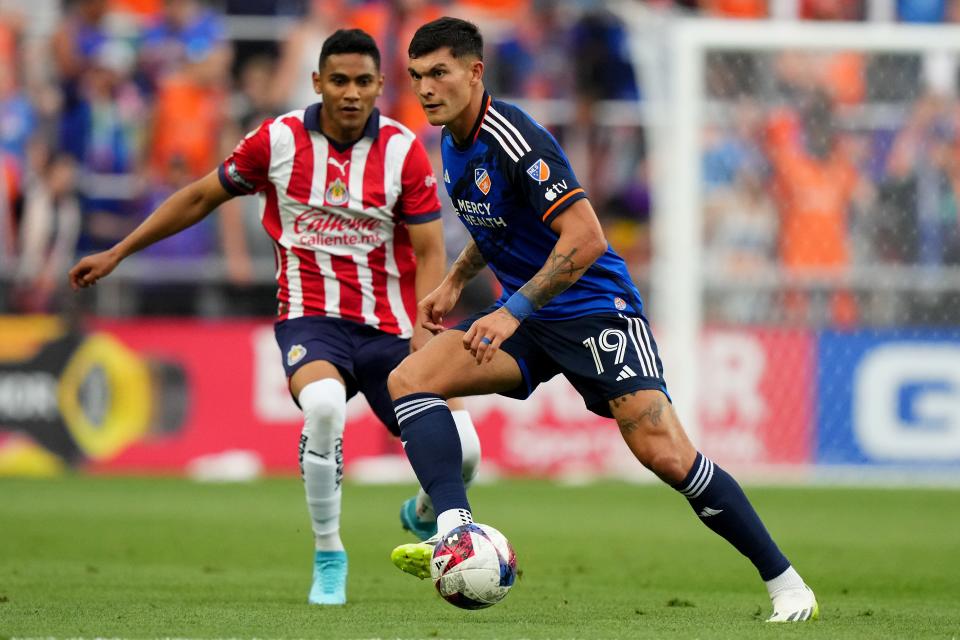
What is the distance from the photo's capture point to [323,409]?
6715 millimetres

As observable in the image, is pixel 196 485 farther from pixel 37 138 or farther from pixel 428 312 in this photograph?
pixel 428 312

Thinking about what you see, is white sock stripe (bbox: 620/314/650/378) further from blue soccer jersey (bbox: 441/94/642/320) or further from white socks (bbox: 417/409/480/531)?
white socks (bbox: 417/409/480/531)

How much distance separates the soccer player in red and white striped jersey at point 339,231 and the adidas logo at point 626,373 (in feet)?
3.93

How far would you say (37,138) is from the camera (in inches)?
591

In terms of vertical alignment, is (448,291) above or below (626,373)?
above

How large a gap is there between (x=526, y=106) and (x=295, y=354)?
934cm

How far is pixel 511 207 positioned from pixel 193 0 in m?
10.7

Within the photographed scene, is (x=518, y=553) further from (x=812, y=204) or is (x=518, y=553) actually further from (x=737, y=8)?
(x=737, y=8)

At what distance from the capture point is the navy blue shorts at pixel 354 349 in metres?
7.09

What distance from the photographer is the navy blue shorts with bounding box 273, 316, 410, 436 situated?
7086mm

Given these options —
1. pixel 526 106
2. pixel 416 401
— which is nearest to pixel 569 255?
pixel 416 401

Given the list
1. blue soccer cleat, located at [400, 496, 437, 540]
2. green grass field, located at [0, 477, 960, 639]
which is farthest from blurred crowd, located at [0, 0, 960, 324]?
blue soccer cleat, located at [400, 496, 437, 540]

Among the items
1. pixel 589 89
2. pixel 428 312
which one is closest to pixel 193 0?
pixel 589 89

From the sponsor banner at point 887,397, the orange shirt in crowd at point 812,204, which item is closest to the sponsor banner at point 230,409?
the sponsor banner at point 887,397
